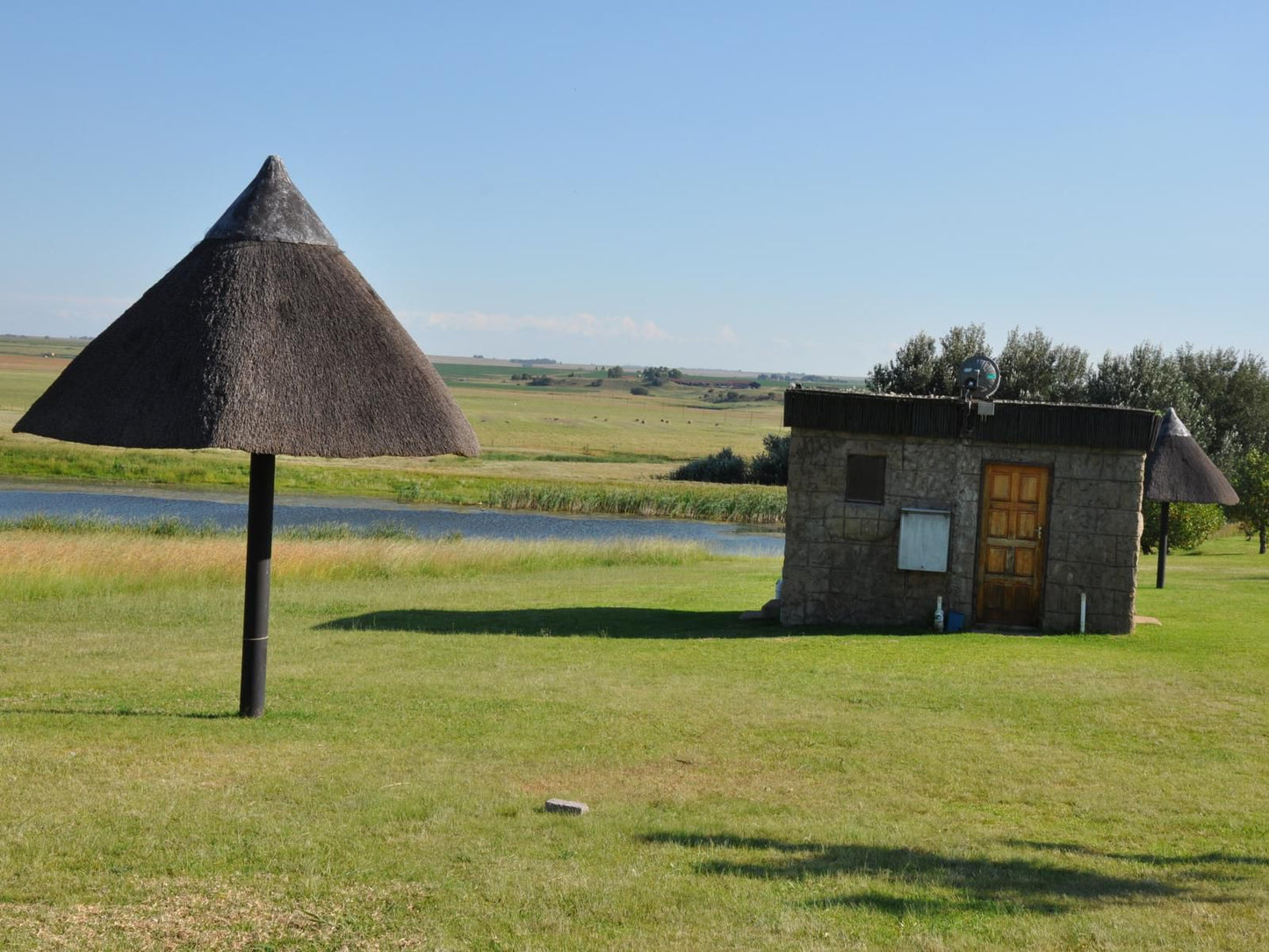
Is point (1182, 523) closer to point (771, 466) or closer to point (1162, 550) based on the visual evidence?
point (1162, 550)

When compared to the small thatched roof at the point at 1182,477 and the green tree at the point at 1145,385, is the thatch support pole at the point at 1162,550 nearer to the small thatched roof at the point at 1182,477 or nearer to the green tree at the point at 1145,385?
the small thatched roof at the point at 1182,477

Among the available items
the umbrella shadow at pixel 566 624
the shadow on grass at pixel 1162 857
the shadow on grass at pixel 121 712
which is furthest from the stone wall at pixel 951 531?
the shadow on grass at pixel 1162 857

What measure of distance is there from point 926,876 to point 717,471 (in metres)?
67.7

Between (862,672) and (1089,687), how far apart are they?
2683mm

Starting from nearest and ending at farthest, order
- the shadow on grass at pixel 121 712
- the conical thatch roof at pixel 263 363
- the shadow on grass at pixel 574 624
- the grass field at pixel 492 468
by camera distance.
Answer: the conical thatch roof at pixel 263 363 → the shadow on grass at pixel 121 712 → the shadow on grass at pixel 574 624 → the grass field at pixel 492 468

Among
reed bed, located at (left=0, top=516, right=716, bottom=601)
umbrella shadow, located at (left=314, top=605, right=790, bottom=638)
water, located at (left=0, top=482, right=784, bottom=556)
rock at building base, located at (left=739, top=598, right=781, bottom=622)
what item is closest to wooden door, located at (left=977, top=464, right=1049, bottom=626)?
rock at building base, located at (left=739, top=598, right=781, bottom=622)

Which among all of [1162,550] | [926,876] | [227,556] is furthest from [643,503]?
[926,876]

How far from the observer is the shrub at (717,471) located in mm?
74750

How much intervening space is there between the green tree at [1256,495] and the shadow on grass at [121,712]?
3095cm

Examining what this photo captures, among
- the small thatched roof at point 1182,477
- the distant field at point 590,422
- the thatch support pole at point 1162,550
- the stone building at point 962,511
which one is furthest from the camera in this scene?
the distant field at point 590,422

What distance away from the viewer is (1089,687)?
1484cm

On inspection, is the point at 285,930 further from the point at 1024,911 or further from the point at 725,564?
the point at 725,564

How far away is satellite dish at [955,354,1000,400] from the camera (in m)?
19.2

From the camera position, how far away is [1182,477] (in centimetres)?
2580
